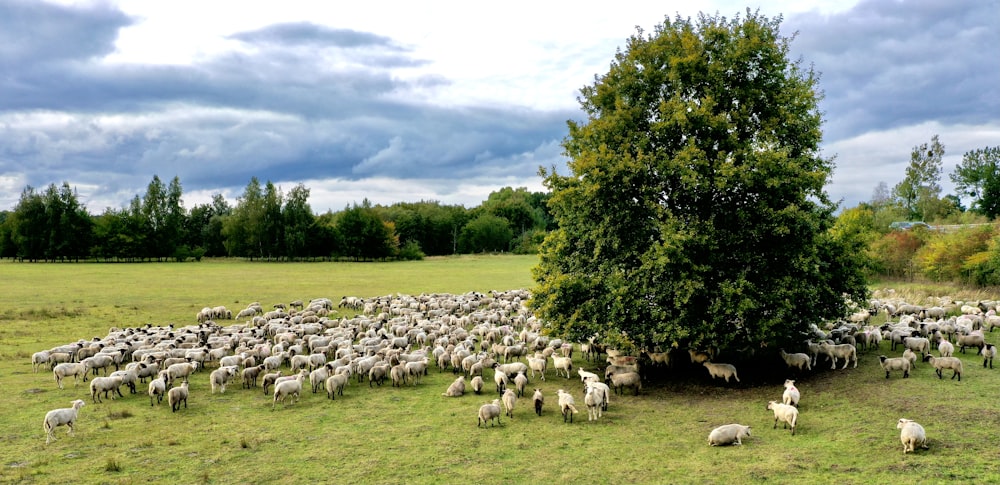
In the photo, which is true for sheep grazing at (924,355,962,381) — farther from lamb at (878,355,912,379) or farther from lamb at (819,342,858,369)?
lamb at (819,342,858,369)

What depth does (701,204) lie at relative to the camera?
20.7 metres

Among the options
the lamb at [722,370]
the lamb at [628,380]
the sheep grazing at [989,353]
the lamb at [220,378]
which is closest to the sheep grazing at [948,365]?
the sheep grazing at [989,353]

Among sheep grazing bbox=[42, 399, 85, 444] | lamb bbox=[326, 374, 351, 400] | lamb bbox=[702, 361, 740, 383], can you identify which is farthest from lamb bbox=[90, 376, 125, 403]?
lamb bbox=[702, 361, 740, 383]

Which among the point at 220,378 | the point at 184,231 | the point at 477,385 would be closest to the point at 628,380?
the point at 477,385

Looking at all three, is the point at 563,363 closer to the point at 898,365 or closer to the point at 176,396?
the point at 898,365

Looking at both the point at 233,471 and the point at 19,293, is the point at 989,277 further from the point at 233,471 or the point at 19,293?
the point at 19,293

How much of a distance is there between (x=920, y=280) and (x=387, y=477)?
61.1 metres

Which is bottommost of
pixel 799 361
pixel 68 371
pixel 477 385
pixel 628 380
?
pixel 477 385

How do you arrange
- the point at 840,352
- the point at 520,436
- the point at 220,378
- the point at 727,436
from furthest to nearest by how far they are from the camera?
the point at 840,352
the point at 220,378
the point at 520,436
the point at 727,436

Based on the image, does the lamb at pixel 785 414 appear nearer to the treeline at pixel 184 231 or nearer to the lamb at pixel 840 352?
the lamb at pixel 840 352

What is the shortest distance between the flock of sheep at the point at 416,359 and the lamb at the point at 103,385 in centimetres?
4

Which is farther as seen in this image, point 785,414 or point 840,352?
point 840,352

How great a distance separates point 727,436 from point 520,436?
5.30 metres

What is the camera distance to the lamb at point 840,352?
72.9 feet
